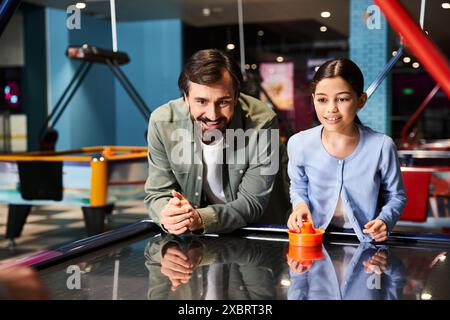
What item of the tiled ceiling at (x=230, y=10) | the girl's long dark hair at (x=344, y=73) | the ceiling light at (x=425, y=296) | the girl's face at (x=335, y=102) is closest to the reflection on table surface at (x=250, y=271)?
the ceiling light at (x=425, y=296)

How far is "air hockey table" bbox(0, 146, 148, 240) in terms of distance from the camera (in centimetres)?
446

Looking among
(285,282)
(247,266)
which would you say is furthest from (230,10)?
(285,282)

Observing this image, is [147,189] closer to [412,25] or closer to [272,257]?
[272,257]

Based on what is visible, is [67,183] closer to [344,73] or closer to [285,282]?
[344,73]

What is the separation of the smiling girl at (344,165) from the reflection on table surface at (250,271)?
0.17m

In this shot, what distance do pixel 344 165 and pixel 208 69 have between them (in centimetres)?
49

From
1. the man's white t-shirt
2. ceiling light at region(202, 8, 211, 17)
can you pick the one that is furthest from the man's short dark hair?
ceiling light at region(202, 8, 211, 17)

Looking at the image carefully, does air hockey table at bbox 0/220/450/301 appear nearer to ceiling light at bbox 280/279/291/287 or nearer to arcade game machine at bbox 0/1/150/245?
ceiling light at bbox 280/279/291/287

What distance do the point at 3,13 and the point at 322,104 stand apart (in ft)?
2.89

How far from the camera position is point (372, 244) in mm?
1523

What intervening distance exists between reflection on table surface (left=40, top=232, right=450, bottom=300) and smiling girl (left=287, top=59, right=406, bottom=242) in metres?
0.17

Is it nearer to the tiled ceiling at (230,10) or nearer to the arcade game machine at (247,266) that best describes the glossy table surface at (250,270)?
the arcade game machine at (247,266)

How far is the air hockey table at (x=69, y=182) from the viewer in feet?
14.6

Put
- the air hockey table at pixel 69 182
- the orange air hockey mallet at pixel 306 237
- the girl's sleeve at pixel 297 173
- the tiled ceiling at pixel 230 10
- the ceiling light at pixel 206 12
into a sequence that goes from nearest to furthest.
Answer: the orange air hockey mallet at pixel 306 237
the girl's sleeve at pixel 297 173
the air hockey table at pixel 69 182
the tiled ceiling at pixel 230 10
the ceiling light at pixel 206 12
